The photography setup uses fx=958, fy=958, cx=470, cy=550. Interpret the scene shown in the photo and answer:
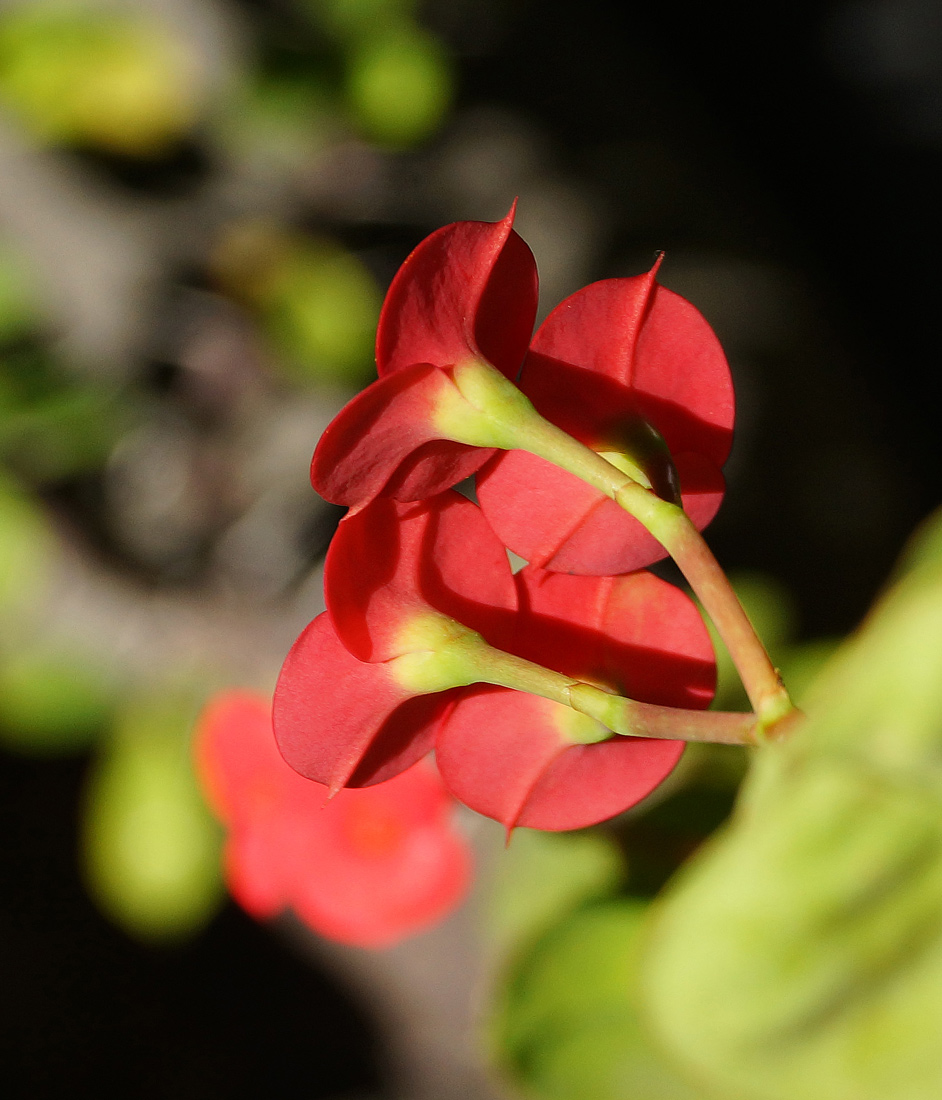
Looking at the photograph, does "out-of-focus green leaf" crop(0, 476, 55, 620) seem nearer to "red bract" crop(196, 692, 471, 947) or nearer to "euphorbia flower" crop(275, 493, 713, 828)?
"red bract" crop(196, 692, 471, 947)

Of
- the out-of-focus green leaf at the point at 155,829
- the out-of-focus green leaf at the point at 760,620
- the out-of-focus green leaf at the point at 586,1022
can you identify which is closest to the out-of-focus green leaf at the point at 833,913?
the out-of-focus green leaf at the point at 586,1022

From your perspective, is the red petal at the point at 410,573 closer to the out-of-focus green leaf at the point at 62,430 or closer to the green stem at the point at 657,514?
the green stem at the point at 657,514

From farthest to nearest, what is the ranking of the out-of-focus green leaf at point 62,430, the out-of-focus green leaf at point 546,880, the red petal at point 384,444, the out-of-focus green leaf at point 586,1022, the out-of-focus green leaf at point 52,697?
1. the out-of-focus green leaf at point 52,697
2. the out-of-focus green leaf at point 62,430
3. the out-of-focus green leaf at point 546,880
4. the out-of-focus green leaf at point 586,1022
5. the red petal at point 384,444

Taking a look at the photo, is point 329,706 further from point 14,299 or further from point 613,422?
point 14,299

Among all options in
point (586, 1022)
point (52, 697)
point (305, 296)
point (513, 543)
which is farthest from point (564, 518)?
point (52, 697)

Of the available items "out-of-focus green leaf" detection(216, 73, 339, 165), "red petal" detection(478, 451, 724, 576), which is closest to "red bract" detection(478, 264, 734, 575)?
"red petal" detection(478, 451, 724, 576)

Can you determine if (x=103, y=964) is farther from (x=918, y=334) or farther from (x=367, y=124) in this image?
(x=918, y=334)

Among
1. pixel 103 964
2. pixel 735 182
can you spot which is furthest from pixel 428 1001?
pixel 735 182
